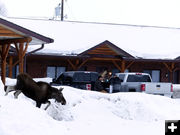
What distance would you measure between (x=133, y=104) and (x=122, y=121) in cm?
→ 175

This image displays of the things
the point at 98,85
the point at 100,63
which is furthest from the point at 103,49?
the point at 98,85

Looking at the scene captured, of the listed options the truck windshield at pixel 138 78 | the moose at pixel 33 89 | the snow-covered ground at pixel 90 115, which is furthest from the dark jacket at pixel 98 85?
the moose at pixel 33 89

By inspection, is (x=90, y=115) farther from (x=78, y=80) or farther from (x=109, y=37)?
(x=109, y=37)

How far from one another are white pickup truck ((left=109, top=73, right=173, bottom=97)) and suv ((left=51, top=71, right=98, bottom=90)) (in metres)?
1.00

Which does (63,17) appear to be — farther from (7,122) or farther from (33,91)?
(7,122)

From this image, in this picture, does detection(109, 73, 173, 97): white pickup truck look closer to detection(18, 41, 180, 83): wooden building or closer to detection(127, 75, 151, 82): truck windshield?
detection(127, 75, 151, 82): truck windshield

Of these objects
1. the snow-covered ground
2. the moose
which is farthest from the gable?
the moose

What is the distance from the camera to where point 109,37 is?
118 ft

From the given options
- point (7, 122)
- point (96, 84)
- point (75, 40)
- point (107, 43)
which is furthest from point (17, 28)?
point (75, 40)

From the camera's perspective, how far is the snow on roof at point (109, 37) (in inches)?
1281

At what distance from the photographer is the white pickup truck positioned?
18844 millimetres

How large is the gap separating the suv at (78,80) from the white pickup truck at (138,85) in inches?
39.5

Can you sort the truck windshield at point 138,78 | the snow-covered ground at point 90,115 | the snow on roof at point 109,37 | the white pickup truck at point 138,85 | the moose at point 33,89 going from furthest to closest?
the snow on roof at point 109,37 < the truck windshield at point 138,78 < the white pickup truck at point 138,85 < the moose at point 33,89 < the snow-covered ground at point 90,115

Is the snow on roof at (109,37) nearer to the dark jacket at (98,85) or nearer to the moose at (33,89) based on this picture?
the dark jacket at (98,85)
